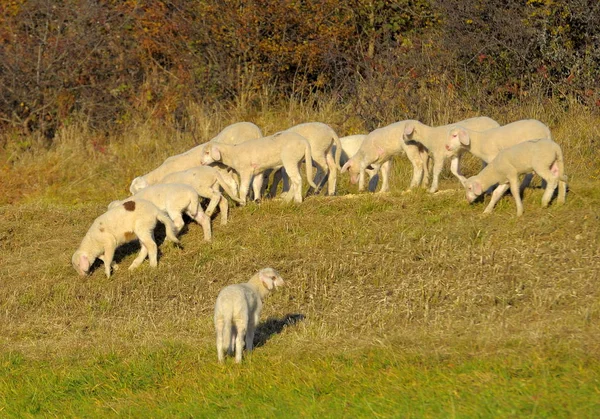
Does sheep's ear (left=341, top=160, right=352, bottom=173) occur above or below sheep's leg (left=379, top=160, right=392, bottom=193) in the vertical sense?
above

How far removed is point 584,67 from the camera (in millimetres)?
18938

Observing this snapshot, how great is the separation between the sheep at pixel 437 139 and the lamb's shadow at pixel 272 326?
4.05m

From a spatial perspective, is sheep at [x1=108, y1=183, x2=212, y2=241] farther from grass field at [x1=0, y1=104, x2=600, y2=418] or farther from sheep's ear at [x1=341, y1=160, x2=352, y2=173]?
sheep's ear at [x1=341, y1=160, x2=352, y2=173]

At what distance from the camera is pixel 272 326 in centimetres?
1045

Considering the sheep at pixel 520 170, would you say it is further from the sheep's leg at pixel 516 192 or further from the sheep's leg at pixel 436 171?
the sheep's leg at pixel 436 171

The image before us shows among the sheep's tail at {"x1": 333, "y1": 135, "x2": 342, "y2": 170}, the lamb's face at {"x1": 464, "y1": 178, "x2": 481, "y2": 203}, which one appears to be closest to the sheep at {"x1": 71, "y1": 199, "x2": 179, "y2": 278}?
the sheep's tail at {"x1": 333, "y1": 135, "x2": 342, "y2": 170}

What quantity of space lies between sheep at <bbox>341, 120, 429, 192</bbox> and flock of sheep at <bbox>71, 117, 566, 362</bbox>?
1cm

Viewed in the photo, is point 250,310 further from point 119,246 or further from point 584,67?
point 584,67

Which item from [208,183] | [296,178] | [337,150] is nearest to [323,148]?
[337,150]

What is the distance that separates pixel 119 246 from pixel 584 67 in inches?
372

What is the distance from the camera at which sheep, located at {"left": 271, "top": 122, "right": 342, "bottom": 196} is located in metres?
14.7

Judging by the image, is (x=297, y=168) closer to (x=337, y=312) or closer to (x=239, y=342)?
(x=337, y=312)

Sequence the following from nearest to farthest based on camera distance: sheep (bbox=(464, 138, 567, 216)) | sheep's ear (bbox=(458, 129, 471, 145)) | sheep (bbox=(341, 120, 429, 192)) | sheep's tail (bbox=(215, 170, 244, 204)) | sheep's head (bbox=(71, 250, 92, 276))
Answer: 1. sheep (bbox=(464, 138, 567, 216))
2. sheep's head (bbox=(71, 250, 92, 276))
3. sheep's ear (bbox=(458, 129, 471, 145))
4. sheep's tail (bbox=(215, 170, 244, 204))
5. sheep (bbox=(341, 120, 429, 192))

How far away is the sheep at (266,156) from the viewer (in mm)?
13922
